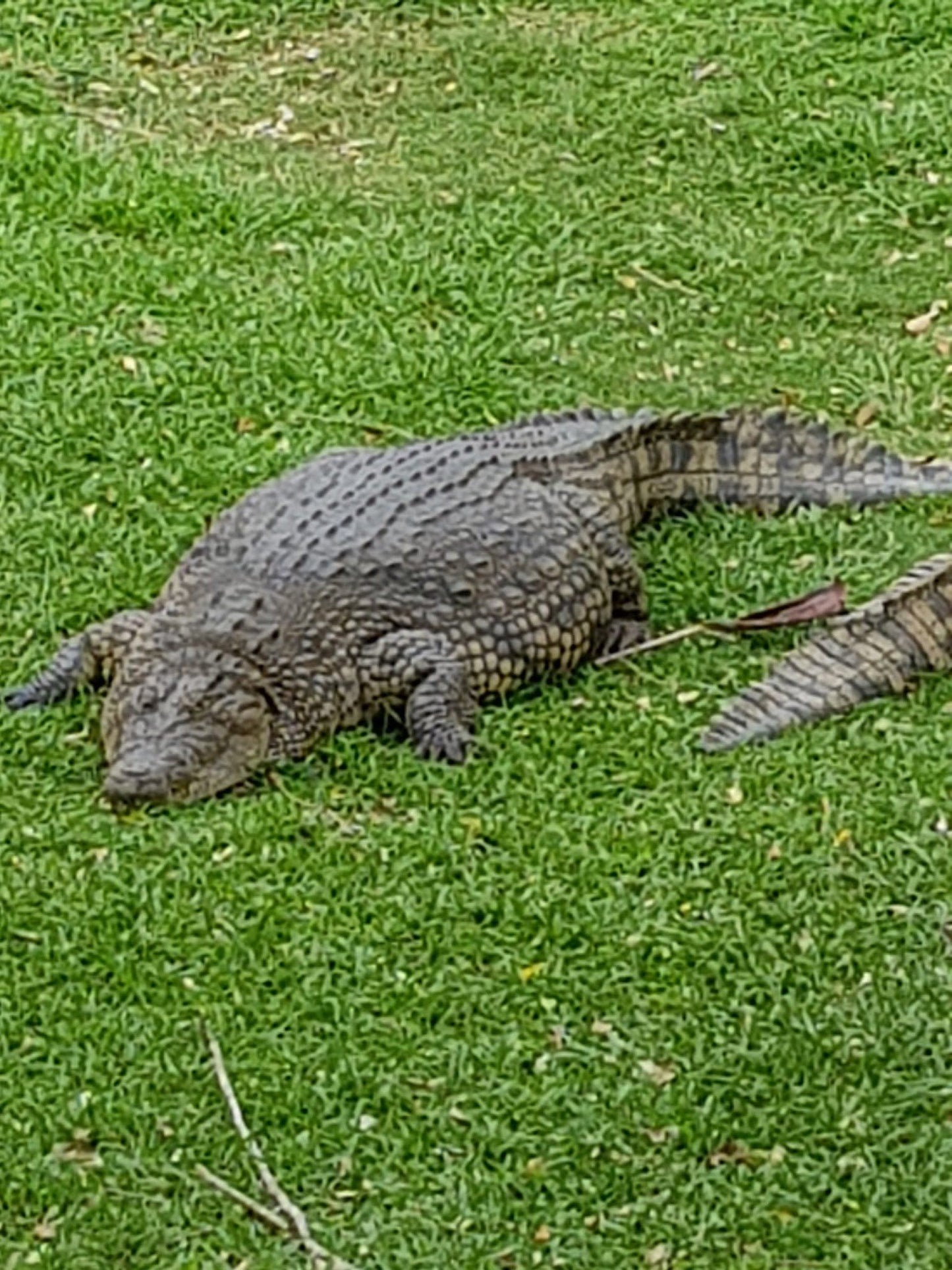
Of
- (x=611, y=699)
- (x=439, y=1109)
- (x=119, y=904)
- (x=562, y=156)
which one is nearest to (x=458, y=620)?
(x=611, y=699)

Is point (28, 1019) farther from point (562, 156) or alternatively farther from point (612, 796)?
point (562, 156)

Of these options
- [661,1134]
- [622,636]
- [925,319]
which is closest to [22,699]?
[622,636]

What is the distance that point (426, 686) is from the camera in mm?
5445

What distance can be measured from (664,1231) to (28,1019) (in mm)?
1182

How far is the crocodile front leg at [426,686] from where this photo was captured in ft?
17.6

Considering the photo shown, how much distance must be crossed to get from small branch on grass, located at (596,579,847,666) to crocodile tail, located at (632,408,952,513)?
48 centimetres

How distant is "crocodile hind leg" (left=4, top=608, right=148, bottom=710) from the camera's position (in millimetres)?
5555

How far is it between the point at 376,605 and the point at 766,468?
1084 mm

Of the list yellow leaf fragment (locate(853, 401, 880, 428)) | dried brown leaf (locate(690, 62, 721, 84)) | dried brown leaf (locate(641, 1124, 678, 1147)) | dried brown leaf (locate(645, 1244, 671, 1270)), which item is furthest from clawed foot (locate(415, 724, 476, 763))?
dried brown leaf (locate(690, 62, 721, 84))

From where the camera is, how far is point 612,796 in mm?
5188

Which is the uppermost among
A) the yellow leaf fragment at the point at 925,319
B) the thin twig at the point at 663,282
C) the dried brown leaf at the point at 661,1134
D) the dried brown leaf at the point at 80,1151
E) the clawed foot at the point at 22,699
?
the thin twig at the point at 663,282

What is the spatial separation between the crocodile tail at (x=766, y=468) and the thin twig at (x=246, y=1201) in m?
2.30

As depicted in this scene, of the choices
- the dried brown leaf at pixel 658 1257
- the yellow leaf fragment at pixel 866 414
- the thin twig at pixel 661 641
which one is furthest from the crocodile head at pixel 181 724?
the yellow leaf fragment at pixel 866 414

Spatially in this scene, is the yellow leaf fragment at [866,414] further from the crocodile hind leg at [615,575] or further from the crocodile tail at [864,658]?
the crocodile tail at [864,658]
